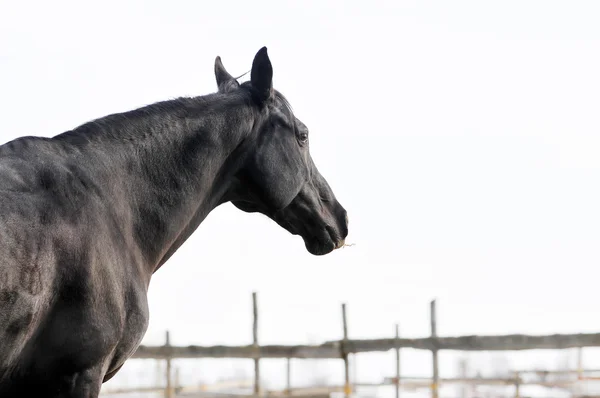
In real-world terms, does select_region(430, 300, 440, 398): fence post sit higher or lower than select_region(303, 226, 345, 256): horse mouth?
lower

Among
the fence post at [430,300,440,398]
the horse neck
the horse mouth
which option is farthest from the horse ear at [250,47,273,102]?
the fence post at [430,300,440,398]

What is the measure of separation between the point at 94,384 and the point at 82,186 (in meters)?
0.76

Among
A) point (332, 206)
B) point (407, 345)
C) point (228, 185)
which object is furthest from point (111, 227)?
point (407, 345)

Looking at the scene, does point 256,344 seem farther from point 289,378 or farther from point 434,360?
point 434,360

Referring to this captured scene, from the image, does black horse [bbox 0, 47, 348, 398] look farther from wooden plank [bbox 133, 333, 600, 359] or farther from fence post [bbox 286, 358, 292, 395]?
fence post [bbox 286, 358, 292, 395]

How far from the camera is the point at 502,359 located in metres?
12.0

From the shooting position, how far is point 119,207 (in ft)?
10.7

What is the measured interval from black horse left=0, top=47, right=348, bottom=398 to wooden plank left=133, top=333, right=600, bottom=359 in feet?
21.7

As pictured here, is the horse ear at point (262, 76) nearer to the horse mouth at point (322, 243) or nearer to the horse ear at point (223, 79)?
the horse ear at point (223, 79)

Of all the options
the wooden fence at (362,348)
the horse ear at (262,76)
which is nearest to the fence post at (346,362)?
the wooden fence at (362,348)

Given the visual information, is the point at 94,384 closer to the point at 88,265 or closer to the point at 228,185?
the point at 88,265

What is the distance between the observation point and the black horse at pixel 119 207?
2.83 metres

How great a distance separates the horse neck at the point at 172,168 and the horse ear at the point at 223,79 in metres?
0.20

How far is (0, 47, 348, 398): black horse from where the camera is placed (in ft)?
9.29
